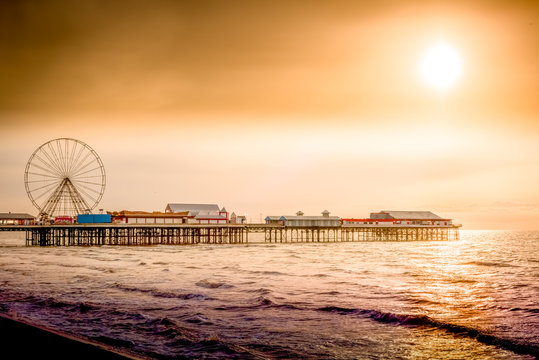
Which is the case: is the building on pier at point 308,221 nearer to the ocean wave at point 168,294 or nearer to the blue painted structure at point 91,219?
the blue painted structure at point 91,219

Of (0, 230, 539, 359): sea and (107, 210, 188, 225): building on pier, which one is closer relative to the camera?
(0, 230, 539, 359): sea

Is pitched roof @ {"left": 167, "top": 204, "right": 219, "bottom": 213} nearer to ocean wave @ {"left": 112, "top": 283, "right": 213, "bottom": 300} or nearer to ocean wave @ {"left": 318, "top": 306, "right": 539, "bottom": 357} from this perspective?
ocean wave @ {"left": 112, "top": 283, "right": 213, "bottom": 300}

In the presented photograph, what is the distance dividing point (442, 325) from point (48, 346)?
11889mm

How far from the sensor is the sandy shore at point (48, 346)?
4789 millimetres

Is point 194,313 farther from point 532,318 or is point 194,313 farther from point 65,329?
point 532,318

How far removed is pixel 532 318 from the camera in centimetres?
1518

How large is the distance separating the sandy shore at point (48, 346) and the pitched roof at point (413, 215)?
315 ft

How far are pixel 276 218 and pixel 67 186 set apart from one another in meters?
38.7

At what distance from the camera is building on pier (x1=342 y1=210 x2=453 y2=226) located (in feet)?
308

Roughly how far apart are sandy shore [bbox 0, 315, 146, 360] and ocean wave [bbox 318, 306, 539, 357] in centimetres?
1001

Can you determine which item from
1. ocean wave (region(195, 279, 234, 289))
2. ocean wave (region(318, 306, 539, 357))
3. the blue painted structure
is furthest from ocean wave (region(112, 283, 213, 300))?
the blue painted structure

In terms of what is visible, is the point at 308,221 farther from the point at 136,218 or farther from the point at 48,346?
the point at 48,346

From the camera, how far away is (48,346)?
5270mm

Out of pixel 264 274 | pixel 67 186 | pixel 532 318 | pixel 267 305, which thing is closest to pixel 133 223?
pixel 67 186
